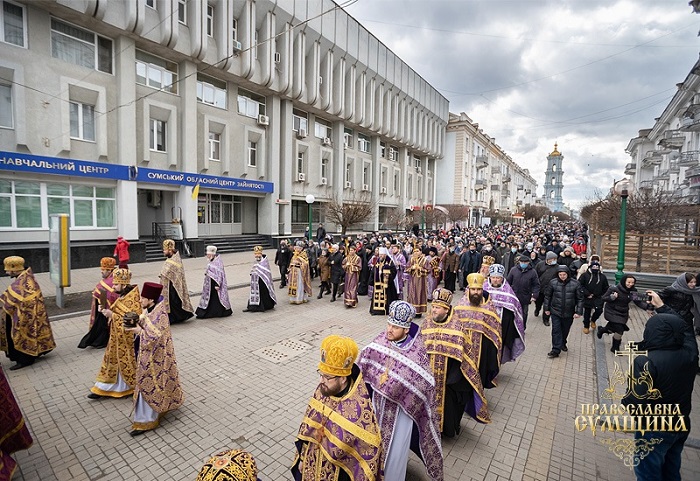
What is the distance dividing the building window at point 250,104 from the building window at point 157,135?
5459 millimetres

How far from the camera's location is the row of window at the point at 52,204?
14406 mm

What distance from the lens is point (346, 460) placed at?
2395mm

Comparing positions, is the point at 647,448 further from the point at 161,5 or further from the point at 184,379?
the point at 161,5

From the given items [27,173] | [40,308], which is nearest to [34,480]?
[40,308]

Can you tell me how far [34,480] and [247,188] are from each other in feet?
69.6

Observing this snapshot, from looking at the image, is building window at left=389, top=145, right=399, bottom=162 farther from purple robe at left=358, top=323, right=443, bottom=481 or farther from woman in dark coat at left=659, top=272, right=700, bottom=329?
purple robe at left=358, top=323, right=443, bottom=481

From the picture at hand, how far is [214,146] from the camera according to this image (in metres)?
22.3

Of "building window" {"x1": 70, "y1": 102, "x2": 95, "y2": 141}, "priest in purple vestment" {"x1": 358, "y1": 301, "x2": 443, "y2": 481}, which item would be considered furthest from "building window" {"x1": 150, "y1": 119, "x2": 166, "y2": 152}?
"priest in purple vestment" {"x1": 358, "y1": 301, "x2": 443, "y2": 481}

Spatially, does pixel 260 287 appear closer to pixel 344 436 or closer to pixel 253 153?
pixel 344 436

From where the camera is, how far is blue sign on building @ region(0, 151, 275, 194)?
45.5 ft

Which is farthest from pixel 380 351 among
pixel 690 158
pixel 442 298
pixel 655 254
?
pixel 690 158

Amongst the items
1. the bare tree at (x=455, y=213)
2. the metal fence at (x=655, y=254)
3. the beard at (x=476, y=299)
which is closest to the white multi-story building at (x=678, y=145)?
the metal fence at (x=655, y=254)

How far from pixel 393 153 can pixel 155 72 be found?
91.1 feet

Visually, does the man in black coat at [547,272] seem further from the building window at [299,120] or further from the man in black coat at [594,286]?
the building window at [299,120]
